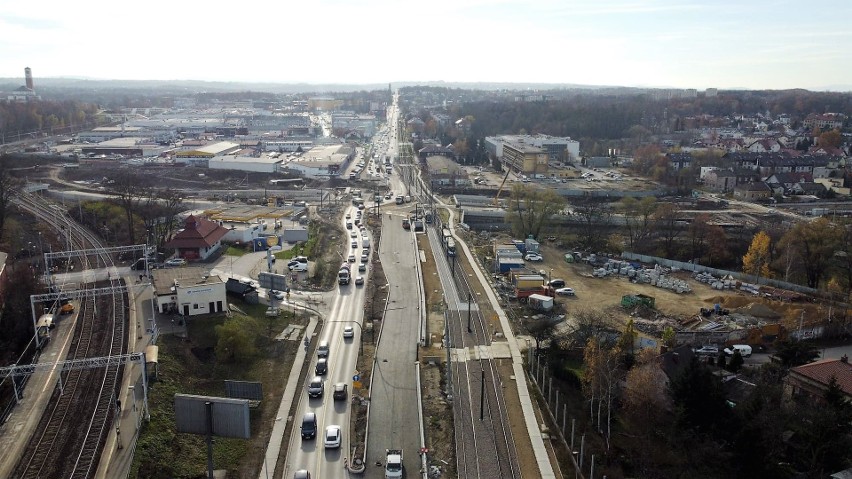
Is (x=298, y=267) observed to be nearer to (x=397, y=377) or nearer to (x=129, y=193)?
(x=397, y=377)

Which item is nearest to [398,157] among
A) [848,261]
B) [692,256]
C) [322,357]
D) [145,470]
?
[692,256]

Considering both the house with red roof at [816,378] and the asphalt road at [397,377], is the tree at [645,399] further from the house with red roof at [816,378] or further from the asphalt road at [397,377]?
the asphalt road at [397,377]

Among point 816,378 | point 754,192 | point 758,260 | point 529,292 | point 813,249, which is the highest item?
point 754,192

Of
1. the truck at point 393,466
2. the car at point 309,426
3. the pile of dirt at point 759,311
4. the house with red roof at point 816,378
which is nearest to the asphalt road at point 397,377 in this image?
the truck at point 393,466

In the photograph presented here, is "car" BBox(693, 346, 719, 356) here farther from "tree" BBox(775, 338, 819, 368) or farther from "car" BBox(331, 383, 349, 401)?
"car" BBox(331, 383, 349, 401)

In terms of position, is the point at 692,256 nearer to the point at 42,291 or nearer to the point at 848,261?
the point at 848,261

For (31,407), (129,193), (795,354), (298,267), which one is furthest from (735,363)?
(129,193)

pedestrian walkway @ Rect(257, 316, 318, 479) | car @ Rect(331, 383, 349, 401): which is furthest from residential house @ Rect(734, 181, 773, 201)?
car @ Rect(331, 383, 349, 401)
